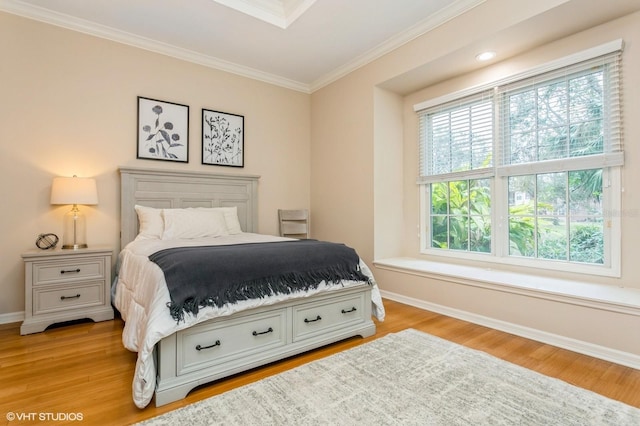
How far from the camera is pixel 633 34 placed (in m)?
2.44

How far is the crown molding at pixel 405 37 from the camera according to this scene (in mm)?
2838

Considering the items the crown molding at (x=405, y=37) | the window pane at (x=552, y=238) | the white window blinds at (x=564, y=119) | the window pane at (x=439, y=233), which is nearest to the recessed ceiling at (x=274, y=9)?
the crown molding at (x=405, y=37)

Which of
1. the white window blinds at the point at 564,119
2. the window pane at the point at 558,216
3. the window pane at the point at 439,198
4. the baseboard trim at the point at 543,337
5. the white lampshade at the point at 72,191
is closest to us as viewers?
the baseboard trim at the point at 543,337

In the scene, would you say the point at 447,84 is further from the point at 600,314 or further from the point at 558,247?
the point at 600,314

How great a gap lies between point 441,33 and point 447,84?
28.4 inches

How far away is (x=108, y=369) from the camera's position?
2014 millimetres

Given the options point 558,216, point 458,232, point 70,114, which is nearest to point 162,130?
point 70,114

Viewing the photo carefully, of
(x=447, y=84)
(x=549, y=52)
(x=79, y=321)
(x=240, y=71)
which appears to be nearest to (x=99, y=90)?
(x=240, y=71)

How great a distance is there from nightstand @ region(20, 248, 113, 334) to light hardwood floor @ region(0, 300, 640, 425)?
0.11 metres

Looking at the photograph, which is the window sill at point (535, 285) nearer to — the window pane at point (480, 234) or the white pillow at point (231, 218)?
the window pane at point (480, 234)

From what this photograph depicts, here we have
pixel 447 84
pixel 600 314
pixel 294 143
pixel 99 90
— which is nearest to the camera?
pixel 600 314

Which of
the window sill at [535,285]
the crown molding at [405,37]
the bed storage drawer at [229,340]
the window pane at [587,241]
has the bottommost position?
the bed storage drawer at [229,340]

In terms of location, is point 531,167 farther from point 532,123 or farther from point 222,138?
point 222,138

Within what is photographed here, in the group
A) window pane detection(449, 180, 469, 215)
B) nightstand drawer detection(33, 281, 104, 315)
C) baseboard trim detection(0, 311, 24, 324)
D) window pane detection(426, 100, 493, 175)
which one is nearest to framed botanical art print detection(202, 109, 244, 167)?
nightstand drawer detection(33, 281, 104, 315)
